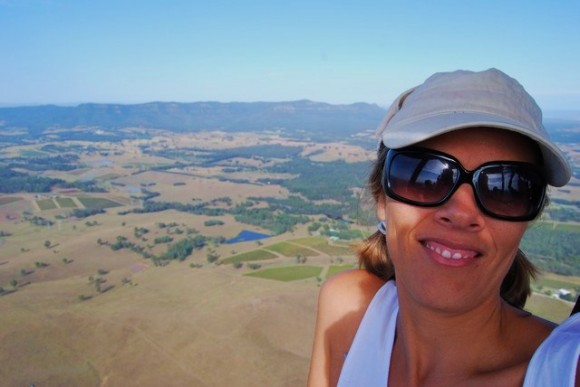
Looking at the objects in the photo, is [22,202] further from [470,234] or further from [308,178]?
[470,234]

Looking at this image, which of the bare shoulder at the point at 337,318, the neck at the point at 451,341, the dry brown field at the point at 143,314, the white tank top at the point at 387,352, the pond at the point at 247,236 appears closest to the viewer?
the white tank top at the point at 387,352

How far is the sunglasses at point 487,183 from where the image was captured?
93 centimetres

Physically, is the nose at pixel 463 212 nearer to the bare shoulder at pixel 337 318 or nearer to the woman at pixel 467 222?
the woman at pixel 467 222

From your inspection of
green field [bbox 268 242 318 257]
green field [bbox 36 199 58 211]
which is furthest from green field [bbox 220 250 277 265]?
green field [bbox 36 199 58 211]

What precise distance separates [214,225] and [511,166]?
115 ft

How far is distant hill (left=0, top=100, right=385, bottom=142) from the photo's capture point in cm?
12862

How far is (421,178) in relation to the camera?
980 millimetres

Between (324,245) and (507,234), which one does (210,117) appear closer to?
(324,245)

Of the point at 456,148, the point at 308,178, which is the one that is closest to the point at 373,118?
the point at 308,178

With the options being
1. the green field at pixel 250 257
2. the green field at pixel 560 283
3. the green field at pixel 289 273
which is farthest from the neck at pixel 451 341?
the green field at pixel 250 257

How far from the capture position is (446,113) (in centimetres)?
87

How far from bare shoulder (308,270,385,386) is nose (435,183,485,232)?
1.95 ft

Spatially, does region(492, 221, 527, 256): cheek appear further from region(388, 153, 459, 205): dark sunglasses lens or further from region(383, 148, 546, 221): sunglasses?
region(388, 153, 459, 205): dark sunglasses lens

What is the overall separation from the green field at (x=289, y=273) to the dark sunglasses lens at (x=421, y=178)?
21.7 meters
